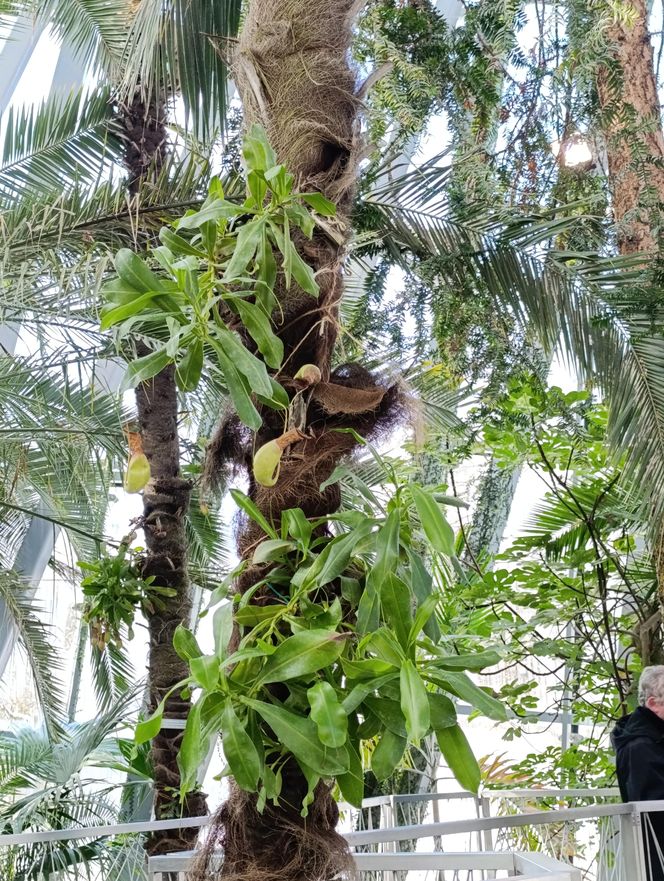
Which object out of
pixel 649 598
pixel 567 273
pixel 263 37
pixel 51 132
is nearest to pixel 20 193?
pixel 51 132

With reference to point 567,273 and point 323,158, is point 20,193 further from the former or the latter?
point 323,158

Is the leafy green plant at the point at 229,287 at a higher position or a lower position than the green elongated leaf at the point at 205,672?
higher

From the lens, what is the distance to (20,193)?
15.4 ft

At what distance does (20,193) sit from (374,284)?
2.43 m

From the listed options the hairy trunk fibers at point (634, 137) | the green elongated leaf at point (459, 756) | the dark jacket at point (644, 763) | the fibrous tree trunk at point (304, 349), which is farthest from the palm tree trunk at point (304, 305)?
the dark jacket at point (644, 763)

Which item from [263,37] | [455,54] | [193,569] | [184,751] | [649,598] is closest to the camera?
[184,751]

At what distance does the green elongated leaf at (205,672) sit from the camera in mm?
1286

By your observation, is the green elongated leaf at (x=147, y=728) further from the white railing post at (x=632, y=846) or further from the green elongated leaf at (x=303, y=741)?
the white railing post at (x=632, y=846)

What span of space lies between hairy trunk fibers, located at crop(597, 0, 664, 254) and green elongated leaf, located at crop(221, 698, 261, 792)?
6.53 feet

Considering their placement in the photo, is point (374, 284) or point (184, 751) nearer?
point (184, 751)

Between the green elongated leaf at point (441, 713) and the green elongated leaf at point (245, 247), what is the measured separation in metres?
0.69

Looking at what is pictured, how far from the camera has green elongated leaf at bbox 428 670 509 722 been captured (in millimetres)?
1300

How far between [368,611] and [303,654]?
12 cm

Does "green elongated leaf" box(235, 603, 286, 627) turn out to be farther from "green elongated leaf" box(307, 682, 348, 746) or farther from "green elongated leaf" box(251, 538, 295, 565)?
"green elongated leaf" box(307, 682, 348, 746)
